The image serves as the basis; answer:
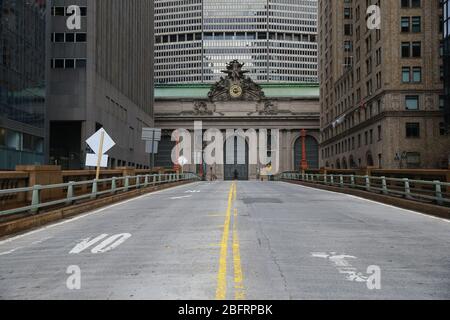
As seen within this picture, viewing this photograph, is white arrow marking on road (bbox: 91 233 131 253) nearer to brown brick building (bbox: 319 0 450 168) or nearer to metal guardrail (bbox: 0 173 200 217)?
metal guardrail (bbox: 0 173 200 217)

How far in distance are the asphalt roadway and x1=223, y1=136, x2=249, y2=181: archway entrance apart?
106075 mm

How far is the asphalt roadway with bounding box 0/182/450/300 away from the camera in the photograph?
7.00 m

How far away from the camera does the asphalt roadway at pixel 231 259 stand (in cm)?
700

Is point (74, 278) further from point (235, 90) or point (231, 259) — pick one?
point (235, 90)

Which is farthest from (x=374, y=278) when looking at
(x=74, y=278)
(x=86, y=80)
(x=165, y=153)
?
(x=165, y=153)

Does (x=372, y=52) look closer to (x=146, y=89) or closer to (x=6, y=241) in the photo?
(x=146, y=89)

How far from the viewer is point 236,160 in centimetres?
12250

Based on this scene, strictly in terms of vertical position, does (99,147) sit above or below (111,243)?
above

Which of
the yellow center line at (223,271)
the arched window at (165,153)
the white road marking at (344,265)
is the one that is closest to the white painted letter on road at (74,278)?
the yellow center line at (223,271)

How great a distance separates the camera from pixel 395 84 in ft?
193

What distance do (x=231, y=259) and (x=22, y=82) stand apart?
48.5 m

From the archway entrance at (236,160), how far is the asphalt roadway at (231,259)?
106m
